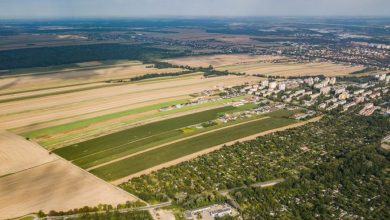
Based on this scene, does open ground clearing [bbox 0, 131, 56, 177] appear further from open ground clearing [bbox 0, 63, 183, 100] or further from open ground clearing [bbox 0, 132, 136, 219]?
open ground clearing [bbox 0, 63, 183, 100]

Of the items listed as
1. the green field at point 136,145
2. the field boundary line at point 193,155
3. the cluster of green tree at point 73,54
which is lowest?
the field boundary line at point 193,155

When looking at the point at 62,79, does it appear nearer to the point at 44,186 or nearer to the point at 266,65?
the point at 266,65

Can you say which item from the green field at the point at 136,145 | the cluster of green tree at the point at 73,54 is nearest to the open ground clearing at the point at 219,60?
the cluster of green tree at the point at 73,54

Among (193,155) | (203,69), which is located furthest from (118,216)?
(203,69)

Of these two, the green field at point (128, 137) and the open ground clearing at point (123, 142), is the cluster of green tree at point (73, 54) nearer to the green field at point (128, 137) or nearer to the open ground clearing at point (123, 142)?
the green field at point (128, 137)

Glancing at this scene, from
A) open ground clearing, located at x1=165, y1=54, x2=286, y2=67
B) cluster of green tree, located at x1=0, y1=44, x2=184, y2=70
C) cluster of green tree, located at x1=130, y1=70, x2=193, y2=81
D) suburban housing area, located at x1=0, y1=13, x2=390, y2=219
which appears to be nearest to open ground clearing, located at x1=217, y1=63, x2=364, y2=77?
suburban housing area, located at x1=0, y1=13, x2=390, y2=219

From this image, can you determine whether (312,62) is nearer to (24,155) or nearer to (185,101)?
(185,101)
